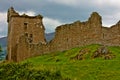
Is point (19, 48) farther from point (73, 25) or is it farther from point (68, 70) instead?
point (68, 70)

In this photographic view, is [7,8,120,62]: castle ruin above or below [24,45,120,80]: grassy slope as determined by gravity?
above

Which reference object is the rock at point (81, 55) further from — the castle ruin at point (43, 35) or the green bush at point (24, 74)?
the green bush at point (24, 74)

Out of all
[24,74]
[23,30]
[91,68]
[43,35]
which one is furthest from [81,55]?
[24,74]

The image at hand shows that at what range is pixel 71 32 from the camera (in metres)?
77.5

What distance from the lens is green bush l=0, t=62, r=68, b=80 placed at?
43.3 m

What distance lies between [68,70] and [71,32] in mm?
23631

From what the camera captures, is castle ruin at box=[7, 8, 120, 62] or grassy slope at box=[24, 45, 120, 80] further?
castle ruin at box=[7, 8, 120, 62]

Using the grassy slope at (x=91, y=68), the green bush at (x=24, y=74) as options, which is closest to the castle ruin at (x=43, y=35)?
the grassy slope at (x=91, y=68)

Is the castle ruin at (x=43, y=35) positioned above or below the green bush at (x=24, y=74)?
above

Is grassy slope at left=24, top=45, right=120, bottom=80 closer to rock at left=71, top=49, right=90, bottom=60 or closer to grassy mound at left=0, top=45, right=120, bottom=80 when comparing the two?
grassy mound at left=0, top=45, right=120, bottom=80

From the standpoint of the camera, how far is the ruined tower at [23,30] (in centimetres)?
8694

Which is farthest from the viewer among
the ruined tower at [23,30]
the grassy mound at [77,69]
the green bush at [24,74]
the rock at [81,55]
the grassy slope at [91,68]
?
the ruined tower at [23,30]

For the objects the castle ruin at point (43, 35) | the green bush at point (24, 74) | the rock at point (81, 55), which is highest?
the castle ruin at point (43, 35)

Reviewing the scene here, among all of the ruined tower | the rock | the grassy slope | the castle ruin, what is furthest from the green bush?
the ruined tower
